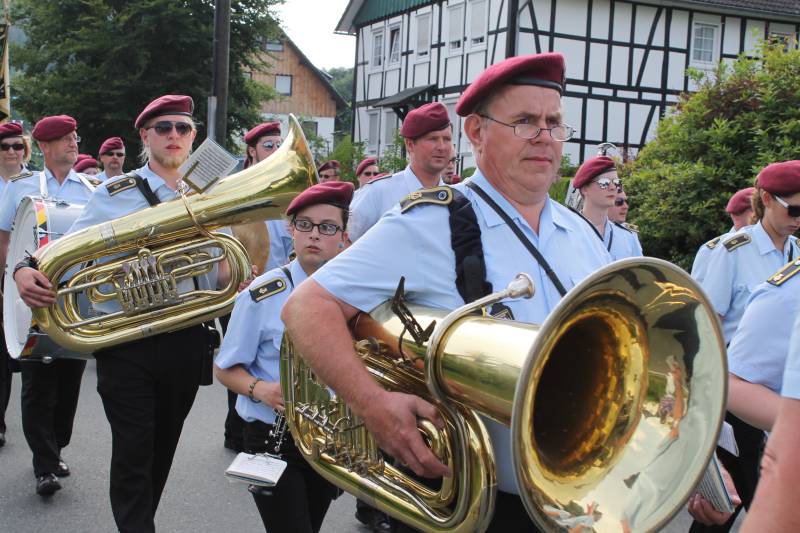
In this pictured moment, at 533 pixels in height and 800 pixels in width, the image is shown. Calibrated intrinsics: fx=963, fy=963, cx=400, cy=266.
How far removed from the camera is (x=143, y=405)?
4.32 m

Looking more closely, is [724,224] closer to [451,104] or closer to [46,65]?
[451,104]

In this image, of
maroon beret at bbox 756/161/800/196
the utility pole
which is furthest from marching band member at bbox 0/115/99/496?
the utility pole

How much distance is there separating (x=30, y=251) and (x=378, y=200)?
2018 millimetres

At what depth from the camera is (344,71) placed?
11800 cm

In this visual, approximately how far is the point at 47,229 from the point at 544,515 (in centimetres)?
398

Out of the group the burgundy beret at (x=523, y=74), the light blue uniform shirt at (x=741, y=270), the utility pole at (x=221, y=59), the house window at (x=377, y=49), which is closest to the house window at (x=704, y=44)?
the house window at (x=377, y=49)

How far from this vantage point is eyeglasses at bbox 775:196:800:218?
4.57 meters

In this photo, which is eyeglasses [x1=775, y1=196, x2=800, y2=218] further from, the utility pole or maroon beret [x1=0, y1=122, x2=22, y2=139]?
the utility pole

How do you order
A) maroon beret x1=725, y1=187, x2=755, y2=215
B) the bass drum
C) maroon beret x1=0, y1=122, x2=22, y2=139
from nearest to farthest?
the bass drum, maroon beret x1=725, y1=187, x2=755, y2=215, maroon beret x1=0, y1=122, x2=22, y2=139

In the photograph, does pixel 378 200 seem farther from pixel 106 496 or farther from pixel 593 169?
pixel 106 496

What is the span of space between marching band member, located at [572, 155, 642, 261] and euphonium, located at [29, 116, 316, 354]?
2573 millimetres

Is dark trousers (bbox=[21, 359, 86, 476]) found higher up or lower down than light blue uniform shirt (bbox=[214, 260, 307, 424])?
lower down

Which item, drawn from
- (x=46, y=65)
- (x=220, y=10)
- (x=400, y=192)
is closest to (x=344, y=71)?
(x=46, y=65)

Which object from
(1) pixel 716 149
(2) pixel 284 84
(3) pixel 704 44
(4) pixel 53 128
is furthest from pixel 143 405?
(2) pixel 284 84
